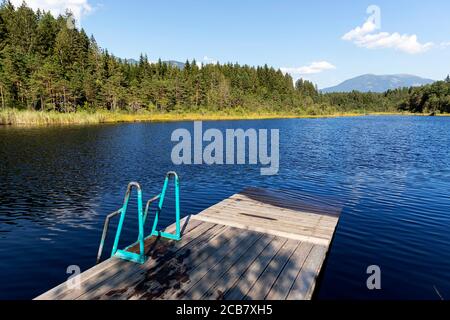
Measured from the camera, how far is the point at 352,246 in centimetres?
1014

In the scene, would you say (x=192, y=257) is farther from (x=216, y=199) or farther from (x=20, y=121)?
(x=20, y=121)

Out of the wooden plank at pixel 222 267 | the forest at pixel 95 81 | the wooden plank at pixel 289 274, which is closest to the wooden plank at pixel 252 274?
the wooden plank at pixel 222 267

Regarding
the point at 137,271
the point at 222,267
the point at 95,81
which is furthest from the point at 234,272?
the point at 95,81

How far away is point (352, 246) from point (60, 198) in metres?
13.7

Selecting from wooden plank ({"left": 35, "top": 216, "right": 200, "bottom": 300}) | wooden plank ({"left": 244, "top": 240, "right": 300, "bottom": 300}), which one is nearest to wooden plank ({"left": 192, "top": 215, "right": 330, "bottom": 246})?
wooden plank ({"left": 244, "top": 240, "right": 300, "bottom": 300})

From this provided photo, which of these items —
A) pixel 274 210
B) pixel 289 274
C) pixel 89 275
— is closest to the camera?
pixel 89 275

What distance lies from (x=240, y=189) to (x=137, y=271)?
38.0 feet

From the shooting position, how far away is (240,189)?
58.2 ft

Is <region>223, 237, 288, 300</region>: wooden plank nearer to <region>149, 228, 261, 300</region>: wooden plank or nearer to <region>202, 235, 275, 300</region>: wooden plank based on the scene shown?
<region>202, 235, 275, 300</region>: wooden plank

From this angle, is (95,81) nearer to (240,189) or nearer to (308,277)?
(240,189)

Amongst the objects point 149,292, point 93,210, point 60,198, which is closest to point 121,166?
point 60,198

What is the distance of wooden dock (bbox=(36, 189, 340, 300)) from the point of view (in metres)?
5.79

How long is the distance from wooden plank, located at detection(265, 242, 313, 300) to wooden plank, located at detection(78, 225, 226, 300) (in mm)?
2444
